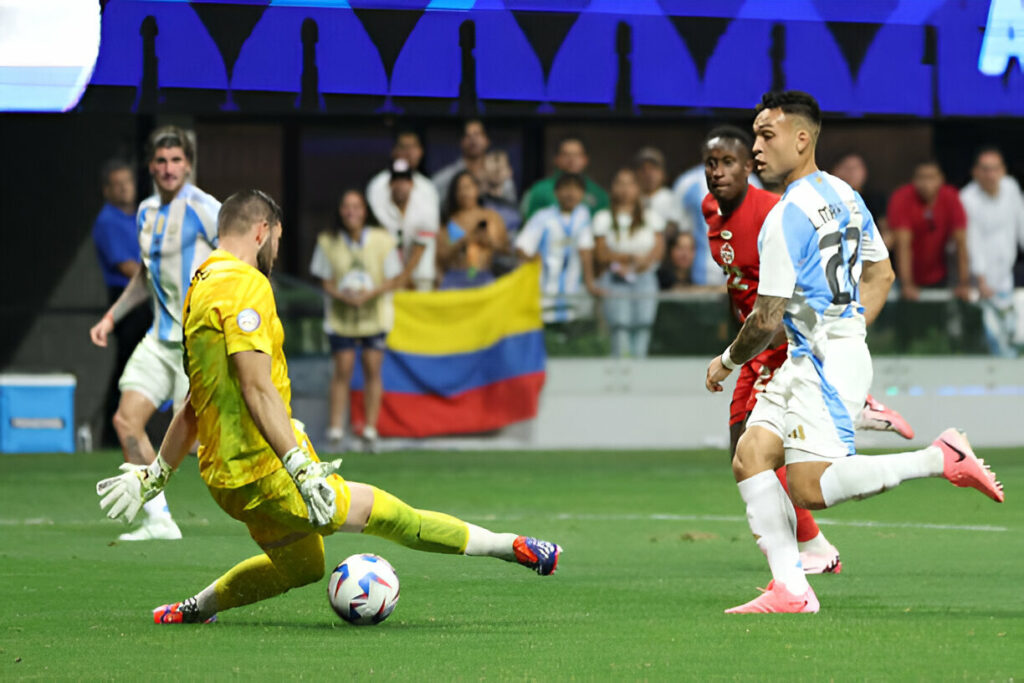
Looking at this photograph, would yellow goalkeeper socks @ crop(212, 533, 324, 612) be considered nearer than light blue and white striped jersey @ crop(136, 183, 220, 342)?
Yes

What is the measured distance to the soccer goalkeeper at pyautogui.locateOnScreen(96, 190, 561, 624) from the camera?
6758mm

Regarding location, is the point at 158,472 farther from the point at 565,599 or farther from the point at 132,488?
the point at 565,599

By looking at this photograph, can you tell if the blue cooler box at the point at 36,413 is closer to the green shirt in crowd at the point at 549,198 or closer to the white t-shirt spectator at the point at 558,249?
the white t-shirt spectator at the point at 558,249

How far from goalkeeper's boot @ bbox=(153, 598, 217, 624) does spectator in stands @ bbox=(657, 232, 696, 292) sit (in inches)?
412

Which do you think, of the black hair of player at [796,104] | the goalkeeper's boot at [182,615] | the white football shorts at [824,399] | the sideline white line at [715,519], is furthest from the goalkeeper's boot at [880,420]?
the sideline white line at [715,519]

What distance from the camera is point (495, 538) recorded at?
24.3 feet

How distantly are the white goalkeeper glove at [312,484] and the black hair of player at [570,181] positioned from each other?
11.0m

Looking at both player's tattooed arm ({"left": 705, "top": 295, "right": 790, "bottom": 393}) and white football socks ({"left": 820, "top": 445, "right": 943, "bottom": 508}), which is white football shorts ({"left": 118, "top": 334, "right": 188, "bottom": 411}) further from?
white football socks ({"left": 820, "top": 445, "right": 943, "bottom": 508})

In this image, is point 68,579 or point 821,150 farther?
point 821,150

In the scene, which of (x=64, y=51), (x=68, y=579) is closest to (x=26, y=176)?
(x=64, y=51)

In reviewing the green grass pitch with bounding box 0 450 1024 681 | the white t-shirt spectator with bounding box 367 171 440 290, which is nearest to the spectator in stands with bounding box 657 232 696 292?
the white t-shirt spectator with bounding box 367 171 440 290

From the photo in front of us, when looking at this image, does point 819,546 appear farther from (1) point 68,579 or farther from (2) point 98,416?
(2) point 98,416

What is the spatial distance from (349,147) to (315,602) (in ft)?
35.8

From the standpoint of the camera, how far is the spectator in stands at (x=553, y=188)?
17.5 m
